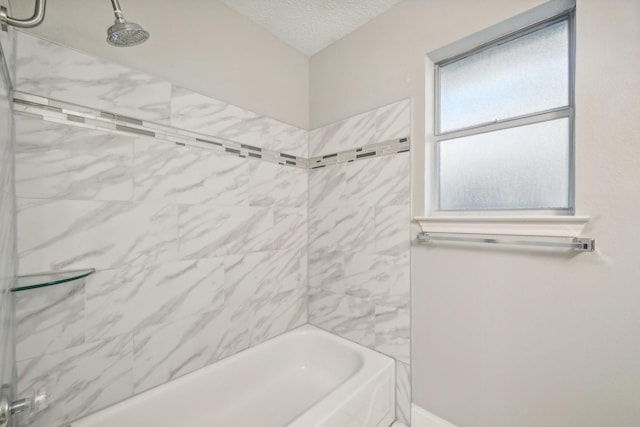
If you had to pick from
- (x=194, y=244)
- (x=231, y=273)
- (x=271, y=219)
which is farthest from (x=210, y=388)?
(x=271, y=219)

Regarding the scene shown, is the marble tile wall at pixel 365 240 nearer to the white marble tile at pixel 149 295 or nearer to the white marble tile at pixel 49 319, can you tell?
the white marble tile at pixel 149 295

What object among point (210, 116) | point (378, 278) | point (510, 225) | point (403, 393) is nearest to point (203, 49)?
point (210, 116)

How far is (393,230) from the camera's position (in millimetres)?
1562

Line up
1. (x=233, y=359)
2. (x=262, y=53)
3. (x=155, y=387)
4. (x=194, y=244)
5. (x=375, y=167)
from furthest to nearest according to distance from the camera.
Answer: (x=262, y=53), (x=375, y=167), (x=233, y=359), (x=194, y=244), (x=155, y=387)

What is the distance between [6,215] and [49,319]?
1.57 feet

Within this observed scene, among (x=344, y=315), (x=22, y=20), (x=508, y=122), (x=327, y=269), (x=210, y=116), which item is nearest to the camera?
(x=22, y=20)

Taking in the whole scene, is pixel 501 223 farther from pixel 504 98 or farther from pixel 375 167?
pixel 375 167

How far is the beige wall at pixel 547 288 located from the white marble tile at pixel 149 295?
119cm

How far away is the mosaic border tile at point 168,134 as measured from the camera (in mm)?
1009

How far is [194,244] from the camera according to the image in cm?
141

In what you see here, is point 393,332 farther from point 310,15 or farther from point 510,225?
point 310,15

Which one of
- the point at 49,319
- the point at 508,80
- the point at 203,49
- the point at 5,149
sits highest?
the point at 203,49

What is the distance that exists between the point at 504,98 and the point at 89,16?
1.97 meters

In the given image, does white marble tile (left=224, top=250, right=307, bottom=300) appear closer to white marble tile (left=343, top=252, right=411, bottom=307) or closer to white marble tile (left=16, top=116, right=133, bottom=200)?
white marble tile (left=343, top=252, right=411, bottom=307)
